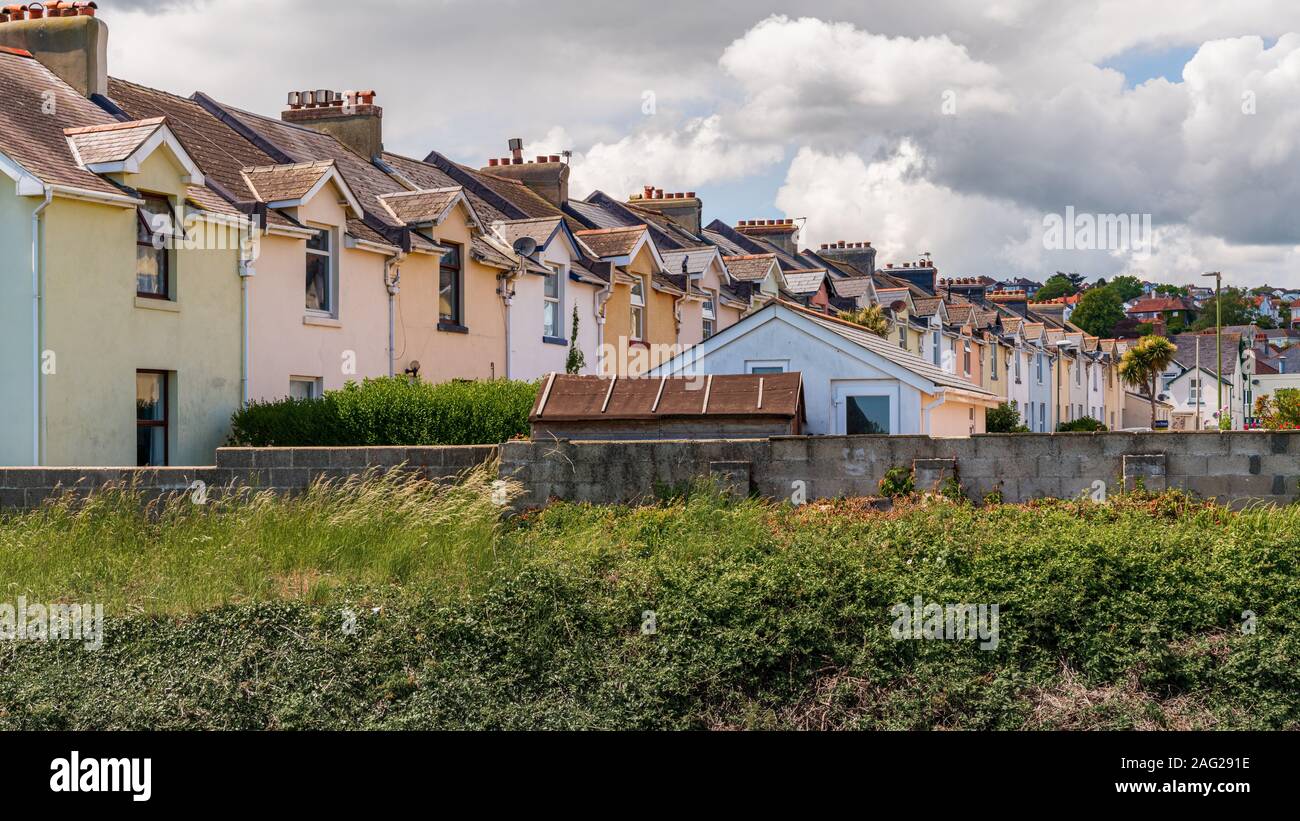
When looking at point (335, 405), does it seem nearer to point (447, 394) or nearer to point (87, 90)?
point (447, 394)

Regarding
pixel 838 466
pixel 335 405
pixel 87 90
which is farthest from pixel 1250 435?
pixel 87 90

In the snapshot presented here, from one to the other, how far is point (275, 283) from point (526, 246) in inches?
322

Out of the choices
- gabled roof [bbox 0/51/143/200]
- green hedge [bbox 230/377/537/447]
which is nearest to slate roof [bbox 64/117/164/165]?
gabled roof [bbox 0/51/143/200]

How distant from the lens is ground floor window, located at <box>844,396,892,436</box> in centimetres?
2469

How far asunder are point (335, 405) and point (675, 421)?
21.8 feet

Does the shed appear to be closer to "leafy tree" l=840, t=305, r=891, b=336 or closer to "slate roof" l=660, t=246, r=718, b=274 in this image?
"slate roof" l=660, t=246, r=718, b=274

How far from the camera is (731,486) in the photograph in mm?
14773

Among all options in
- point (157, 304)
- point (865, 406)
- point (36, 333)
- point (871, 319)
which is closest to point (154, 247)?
point (157, 304)

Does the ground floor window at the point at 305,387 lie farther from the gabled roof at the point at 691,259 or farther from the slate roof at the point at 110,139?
the gabled roof at the point at 691,259

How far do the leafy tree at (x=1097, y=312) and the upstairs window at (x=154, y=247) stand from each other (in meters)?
127

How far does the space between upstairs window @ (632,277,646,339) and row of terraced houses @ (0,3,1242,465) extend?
84mm

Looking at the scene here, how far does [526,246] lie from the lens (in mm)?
29703

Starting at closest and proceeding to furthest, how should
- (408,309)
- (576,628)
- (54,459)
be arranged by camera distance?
(576,628)
(54,459)
(408,309)

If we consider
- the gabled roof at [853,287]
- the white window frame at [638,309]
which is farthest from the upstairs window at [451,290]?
the gabled roof at [853,287]
